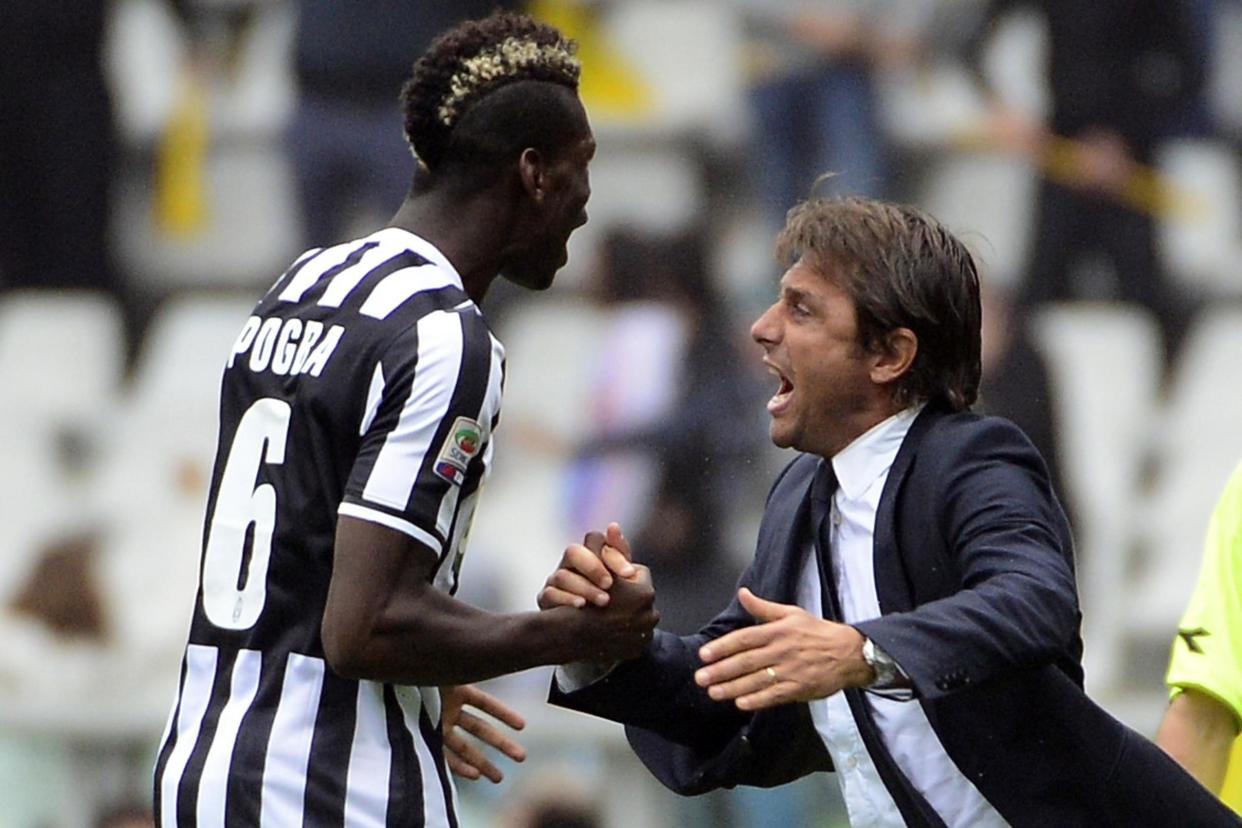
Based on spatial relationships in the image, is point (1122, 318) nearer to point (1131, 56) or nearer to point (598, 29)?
point (1131, 56)

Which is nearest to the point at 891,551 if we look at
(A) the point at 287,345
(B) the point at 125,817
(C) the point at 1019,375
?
(A) the point at 287,345

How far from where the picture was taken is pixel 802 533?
3611 millimetres

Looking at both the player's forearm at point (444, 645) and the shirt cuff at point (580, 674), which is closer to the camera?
the player's forearm at point (444, 645)

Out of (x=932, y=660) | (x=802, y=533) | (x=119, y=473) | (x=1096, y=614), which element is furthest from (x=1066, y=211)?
(x=932, y=660)

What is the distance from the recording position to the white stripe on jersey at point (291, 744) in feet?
10.4

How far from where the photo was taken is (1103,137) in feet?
26.6

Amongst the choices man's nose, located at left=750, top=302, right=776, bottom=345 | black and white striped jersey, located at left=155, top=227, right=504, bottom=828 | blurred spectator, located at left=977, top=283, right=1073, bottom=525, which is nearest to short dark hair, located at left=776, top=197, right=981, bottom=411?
man's nose, located at left=750, top=302, right=776, bottom=345

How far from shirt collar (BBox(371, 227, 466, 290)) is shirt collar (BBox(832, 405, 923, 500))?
714 millimetres

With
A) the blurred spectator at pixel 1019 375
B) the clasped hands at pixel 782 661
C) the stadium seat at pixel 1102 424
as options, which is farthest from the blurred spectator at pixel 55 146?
the clasped hands at pixel 782 661

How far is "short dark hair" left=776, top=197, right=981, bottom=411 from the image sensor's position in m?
3.48

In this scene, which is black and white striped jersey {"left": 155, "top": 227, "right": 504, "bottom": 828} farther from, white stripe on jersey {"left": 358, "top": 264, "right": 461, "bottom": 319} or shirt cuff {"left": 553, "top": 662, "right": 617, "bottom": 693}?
shirt cuff {"left": 553, "top": 662, "right": 617, "bottom": 693}

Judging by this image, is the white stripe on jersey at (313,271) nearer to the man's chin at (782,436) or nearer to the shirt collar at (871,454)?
the man's chin at (782,436)

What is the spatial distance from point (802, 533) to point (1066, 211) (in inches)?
189

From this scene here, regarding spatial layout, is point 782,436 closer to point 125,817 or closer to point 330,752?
point 330,752
